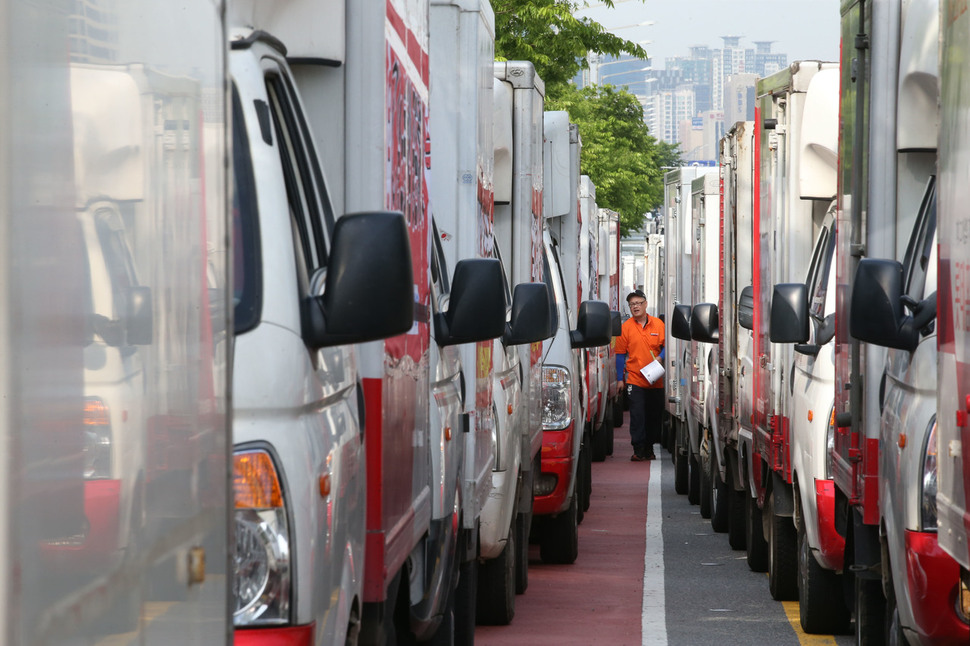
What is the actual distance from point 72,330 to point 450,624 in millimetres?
4974

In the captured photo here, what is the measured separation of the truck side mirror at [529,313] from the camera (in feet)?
27.1

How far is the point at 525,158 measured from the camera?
404 inches

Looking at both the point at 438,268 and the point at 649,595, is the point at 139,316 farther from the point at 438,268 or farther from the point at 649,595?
the point at 649,595

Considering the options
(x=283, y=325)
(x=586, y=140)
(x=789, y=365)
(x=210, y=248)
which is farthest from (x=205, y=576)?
(x=586, y=140)

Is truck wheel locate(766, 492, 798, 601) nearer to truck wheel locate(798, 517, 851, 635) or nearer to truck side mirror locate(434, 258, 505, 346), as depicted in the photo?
truck wheel locate(798, 517, 851, 635)

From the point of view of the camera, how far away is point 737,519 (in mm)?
12148

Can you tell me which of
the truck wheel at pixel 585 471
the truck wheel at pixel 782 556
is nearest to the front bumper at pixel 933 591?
the truck wheel at pixel 782 556

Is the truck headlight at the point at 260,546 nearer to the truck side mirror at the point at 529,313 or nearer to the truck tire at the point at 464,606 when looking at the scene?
the truck tire at the point at 464,606

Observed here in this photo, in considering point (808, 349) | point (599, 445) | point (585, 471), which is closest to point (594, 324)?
point (585, 471)

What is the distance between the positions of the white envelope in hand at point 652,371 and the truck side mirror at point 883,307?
14971 millimetres

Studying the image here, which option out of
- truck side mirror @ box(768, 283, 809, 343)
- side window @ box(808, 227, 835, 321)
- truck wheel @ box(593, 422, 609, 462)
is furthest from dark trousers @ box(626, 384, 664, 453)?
truck side mirror @ box(768, 283, 809, 343)

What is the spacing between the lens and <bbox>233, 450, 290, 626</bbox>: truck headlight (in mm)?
3244

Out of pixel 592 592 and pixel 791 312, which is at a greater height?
pixel 791 312

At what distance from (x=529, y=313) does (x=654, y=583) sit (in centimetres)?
307
